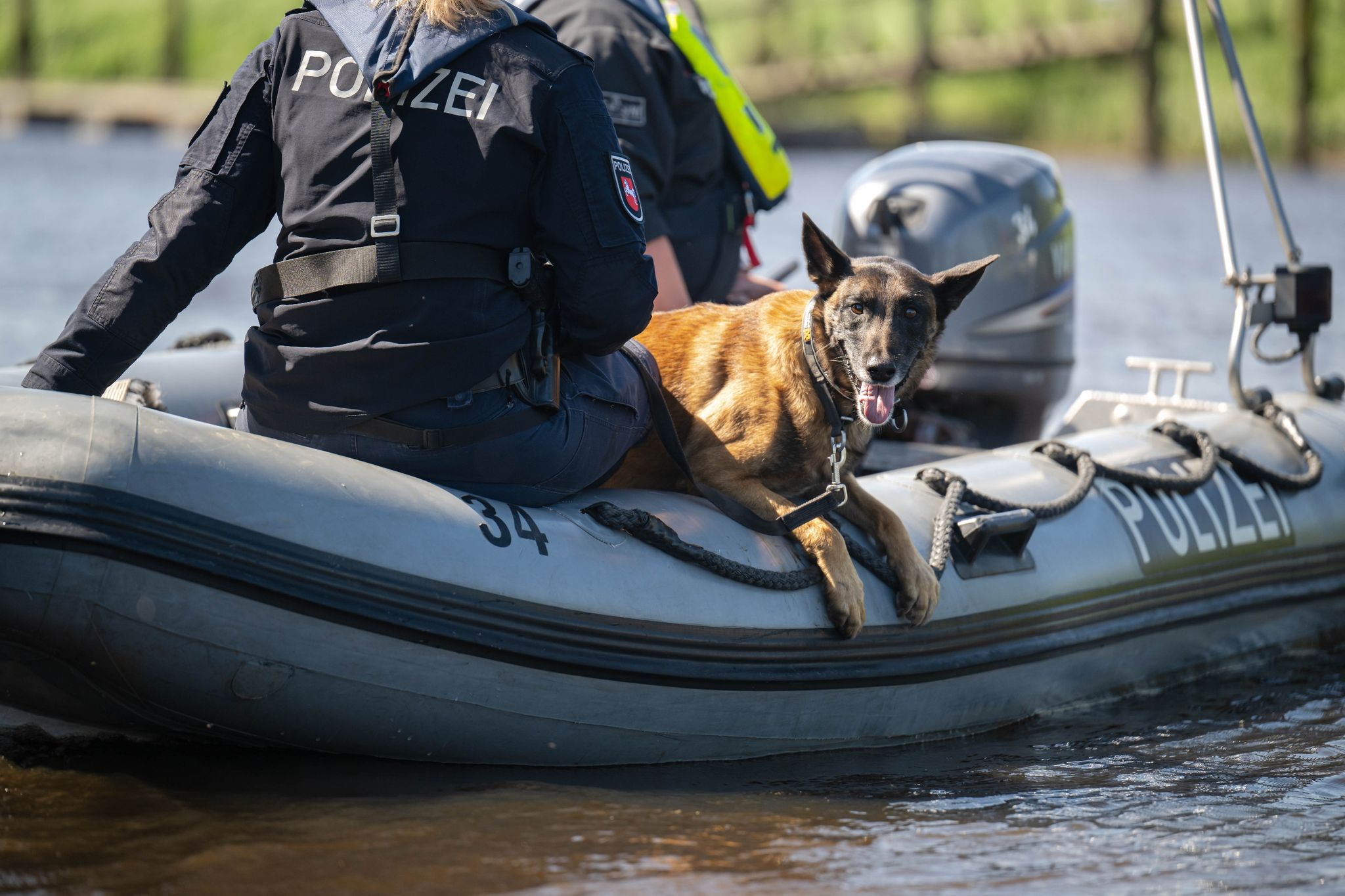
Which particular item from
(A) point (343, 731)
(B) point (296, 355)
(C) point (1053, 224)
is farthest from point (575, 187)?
(C) point (1053, 224)

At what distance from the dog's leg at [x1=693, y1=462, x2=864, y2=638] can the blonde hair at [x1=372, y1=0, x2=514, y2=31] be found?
3.98ft

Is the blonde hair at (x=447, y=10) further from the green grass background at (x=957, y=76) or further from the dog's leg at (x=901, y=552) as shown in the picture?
the green grass background at (x=957, y=76)

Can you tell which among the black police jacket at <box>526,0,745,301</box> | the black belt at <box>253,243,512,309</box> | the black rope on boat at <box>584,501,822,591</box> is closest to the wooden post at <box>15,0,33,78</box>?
the black police jacket at <box>526,0,745,301</box>

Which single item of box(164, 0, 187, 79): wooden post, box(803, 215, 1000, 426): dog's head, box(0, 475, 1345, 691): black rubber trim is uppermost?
box(164, 0, 187, 79): wooden post

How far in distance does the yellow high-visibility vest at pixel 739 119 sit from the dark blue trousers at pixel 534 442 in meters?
1.44

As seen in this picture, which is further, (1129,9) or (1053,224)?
(1129,9)

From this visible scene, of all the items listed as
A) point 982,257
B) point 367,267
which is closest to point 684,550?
point 367,267

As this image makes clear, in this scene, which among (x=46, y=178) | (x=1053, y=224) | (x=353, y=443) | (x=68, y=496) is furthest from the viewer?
(x=46, y=178)

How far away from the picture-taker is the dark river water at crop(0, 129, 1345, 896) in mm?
2586

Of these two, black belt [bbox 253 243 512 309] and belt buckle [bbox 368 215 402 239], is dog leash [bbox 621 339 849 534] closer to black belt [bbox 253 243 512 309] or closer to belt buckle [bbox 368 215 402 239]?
black belt [bbox 253 243 512 309]

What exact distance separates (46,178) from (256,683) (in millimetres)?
22998

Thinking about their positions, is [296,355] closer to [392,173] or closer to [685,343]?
[392,173]

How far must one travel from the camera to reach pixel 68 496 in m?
2.53

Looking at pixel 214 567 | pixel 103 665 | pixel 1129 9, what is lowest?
pixel 103 665
